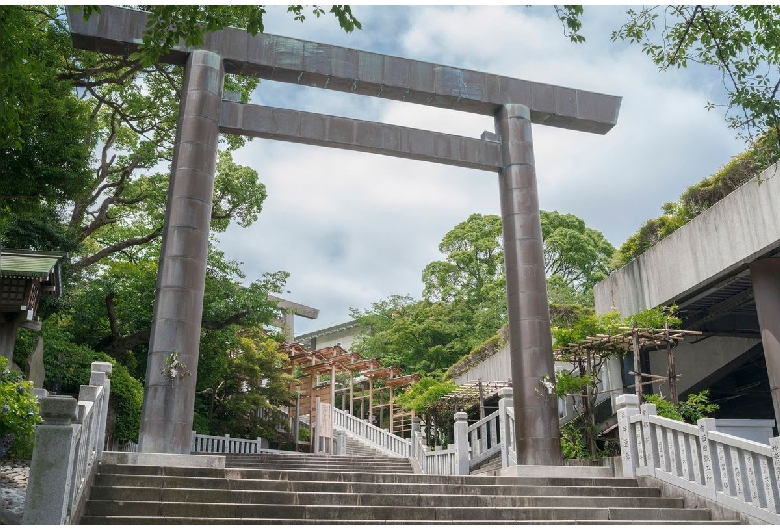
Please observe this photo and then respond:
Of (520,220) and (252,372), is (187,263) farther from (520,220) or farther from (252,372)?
(252,372)

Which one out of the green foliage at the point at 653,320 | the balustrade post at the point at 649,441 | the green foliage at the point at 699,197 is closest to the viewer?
the balustrade post at the point at 649,441

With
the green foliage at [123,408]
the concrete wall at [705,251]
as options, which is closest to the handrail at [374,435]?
the concrete wall at [705,251]

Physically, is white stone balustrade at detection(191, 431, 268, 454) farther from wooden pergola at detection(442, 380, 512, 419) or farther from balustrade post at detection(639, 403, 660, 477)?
balustrade post at detection(639, 403, 660, 477)

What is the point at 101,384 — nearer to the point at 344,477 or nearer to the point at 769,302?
the point at 344,477

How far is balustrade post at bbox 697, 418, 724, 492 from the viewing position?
7.52 m

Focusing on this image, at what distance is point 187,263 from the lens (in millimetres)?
9773

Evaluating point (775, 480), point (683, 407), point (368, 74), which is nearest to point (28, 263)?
point (368, 74)

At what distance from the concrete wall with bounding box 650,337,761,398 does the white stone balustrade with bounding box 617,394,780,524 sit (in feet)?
19.9

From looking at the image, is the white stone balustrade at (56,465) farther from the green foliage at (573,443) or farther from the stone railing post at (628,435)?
the green foliage at (573,443)

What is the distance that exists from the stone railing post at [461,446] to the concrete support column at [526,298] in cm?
163

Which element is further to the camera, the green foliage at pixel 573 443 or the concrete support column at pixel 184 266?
Answer: the green foliage at pixel 573 443

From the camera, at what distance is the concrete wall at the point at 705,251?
10641 mm

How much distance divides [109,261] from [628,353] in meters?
14.4

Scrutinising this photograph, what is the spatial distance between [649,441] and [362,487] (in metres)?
3.65
